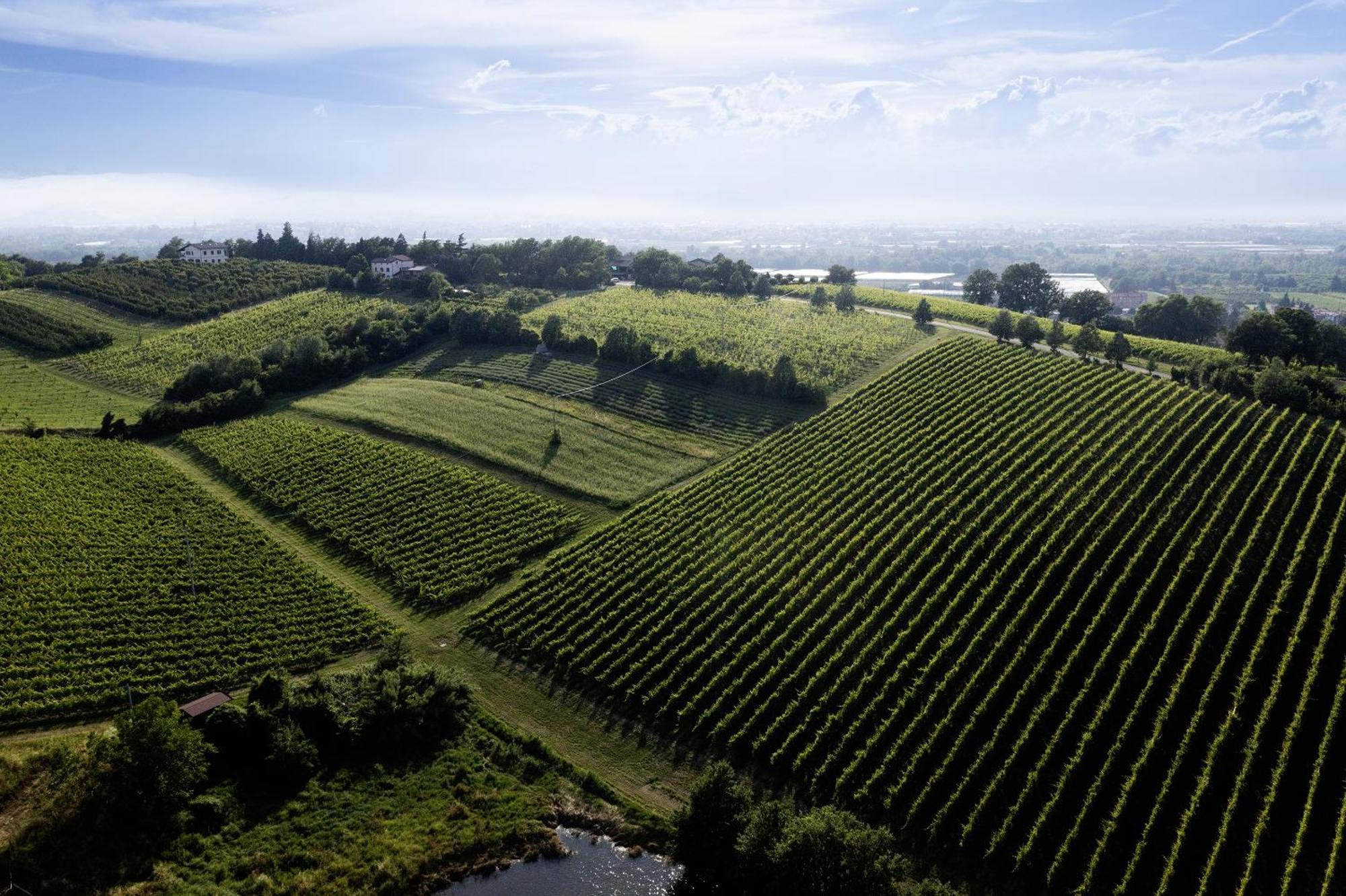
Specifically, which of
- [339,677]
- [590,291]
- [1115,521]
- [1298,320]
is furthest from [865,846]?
[590,291]

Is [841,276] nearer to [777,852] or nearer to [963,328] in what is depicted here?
[963,328]

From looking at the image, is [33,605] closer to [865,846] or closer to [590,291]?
[865,846]

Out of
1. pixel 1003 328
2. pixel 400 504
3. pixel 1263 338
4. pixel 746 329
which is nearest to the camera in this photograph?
pixel 400 504

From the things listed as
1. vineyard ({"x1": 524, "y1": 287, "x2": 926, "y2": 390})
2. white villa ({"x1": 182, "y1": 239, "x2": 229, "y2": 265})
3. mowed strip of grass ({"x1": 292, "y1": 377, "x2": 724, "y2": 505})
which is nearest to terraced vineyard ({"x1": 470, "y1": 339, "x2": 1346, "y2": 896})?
mowed strip of grass ({"x1": 292, "y1": 377, "x2": 724, "y2": 505})

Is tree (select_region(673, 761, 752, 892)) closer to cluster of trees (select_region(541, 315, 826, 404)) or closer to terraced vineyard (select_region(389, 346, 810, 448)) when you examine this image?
terraced vineyard (select_region(389, 346, 810, 448))

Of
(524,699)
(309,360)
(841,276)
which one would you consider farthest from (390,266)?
(524,699)

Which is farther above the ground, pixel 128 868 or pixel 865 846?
pixel 865 846

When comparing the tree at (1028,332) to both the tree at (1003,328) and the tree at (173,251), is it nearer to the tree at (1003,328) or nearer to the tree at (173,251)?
the tree at (1003,328)
